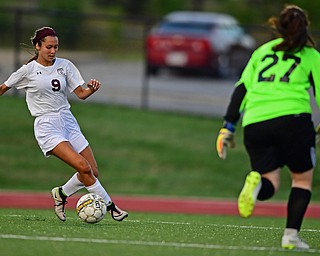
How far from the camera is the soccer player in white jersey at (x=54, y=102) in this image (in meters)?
9.89

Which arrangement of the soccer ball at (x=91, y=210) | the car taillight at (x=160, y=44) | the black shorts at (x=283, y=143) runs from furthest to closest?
1. the car taillight at (x=160, y=44)
2. the soccer ball at (x=91, y=210)
3. the black shorts at (x=283, y=143)

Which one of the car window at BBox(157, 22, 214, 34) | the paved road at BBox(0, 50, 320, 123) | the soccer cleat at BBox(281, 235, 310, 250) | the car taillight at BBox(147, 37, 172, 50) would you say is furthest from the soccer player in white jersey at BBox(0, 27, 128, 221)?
the car window at BBox(157, 22, 214, 34)

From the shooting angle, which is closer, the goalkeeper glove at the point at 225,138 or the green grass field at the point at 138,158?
the goalkeeper glove at the point at 225,138

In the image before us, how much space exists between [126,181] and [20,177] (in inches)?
83.1

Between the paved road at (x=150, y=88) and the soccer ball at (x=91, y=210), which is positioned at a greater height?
the soccer ball at (x=91, y=210)

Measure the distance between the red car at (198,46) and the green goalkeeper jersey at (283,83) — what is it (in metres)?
17.1

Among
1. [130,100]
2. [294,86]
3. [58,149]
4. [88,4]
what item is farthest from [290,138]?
[88,4]

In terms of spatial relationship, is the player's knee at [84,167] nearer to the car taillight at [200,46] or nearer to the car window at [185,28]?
the car taillight at [200,46]

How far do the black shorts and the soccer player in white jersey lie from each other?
6.83 feet

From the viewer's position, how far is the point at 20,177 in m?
20.3

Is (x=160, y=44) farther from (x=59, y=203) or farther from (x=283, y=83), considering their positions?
(x=283, y=83)

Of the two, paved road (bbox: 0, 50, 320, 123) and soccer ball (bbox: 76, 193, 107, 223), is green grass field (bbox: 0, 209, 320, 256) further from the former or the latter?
paved road (bbox: 0, 50, 320, 123)

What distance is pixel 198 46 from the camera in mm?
26641

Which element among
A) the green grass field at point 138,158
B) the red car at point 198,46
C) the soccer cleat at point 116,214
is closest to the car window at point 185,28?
the red car at point 198,46
